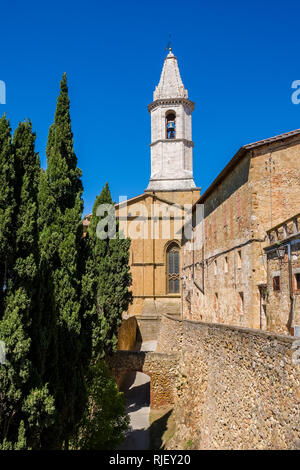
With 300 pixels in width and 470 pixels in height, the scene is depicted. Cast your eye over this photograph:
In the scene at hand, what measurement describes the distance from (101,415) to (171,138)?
31.5 m

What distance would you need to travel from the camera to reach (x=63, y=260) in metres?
11.6

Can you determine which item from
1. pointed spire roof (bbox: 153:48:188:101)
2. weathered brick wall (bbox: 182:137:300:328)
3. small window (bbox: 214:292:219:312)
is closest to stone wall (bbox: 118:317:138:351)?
small window (bbox: 214:292:219:312)

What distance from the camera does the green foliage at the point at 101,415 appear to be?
532 inches

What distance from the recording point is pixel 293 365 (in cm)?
688

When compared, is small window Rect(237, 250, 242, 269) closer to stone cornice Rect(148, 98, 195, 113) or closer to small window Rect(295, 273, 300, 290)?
small window Rect(295, 273, 300, 290)

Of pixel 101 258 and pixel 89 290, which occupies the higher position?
pixel 101 258

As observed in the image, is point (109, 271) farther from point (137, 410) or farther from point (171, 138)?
point (171, 138)

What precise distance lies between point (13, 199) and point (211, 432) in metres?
8.90

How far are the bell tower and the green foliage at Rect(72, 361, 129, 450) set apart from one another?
2702cm

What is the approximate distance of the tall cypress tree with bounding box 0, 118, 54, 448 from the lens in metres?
7.12

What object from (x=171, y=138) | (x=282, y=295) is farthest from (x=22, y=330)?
(x=171, y=138)
